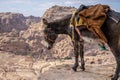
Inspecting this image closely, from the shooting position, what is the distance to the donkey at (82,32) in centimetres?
912

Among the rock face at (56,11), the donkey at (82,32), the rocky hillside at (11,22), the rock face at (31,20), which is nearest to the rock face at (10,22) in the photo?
the rocky hillside at (11,22)

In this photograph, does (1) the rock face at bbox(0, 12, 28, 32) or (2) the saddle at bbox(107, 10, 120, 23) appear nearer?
(2) the saddle at bbox(107, 10, 120, 23)

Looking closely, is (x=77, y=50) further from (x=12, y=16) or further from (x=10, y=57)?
(x=12, y=16)

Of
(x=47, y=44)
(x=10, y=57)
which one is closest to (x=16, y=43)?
(x=10, y=57)

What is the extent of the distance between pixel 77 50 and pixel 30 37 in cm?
7111

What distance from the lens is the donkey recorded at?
9117 millimetres

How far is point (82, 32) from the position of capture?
34.0 ft

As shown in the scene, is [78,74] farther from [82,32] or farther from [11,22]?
[11,22]

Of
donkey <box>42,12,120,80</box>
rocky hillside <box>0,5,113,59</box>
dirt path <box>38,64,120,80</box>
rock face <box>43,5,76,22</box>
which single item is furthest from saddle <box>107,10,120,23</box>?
rock face <box>43,5,76,22</box>

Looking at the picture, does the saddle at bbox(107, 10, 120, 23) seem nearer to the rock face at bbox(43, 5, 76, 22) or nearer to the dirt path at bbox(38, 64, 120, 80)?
the dirt path at bbox(38, 64, 120, 80)

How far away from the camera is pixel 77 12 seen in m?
10.7

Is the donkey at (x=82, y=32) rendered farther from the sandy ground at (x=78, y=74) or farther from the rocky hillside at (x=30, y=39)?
the rocky hillside at (x=30, y=39)

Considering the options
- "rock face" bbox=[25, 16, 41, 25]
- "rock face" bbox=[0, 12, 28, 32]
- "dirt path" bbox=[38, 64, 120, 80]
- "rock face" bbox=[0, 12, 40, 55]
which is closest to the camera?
"dirt path" bbox=[38, 64, 120, 80]

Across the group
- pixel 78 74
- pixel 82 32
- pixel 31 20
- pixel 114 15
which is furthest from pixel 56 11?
pixel 114 15
